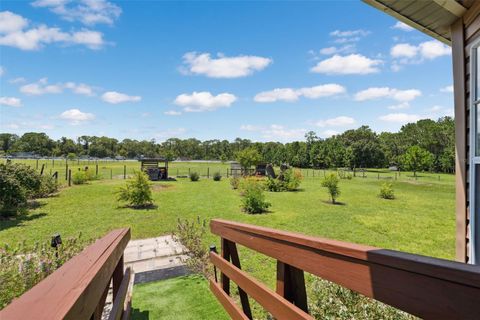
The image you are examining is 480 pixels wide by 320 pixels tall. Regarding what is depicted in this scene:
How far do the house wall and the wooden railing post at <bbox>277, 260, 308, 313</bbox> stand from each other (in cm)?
293

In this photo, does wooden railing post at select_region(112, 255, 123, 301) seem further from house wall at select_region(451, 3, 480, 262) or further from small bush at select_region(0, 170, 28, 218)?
small bush at select_region(0, 170, 28, 218)

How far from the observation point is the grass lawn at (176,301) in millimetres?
3262

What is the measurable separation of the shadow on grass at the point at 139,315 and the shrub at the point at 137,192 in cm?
862

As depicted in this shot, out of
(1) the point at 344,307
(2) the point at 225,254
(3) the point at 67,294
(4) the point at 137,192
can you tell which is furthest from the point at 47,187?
(3) the point at 67,294

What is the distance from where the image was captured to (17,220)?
8.72 meters

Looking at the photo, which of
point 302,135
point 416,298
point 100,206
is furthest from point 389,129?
point 416,298

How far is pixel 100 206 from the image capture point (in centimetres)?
1128

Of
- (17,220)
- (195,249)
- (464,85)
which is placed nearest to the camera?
(464,85)

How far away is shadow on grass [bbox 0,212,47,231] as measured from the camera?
26.7 ft

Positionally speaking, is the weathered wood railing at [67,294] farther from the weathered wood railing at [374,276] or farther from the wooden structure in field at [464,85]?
the wooden structure in field at [464,85]

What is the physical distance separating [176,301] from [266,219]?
6.45 metres

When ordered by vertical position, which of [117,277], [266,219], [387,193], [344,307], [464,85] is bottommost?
[266,219]

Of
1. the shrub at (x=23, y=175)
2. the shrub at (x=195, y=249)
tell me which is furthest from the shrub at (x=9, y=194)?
the shrub at (x=195, y=249)

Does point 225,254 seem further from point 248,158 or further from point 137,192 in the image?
point 248,158
